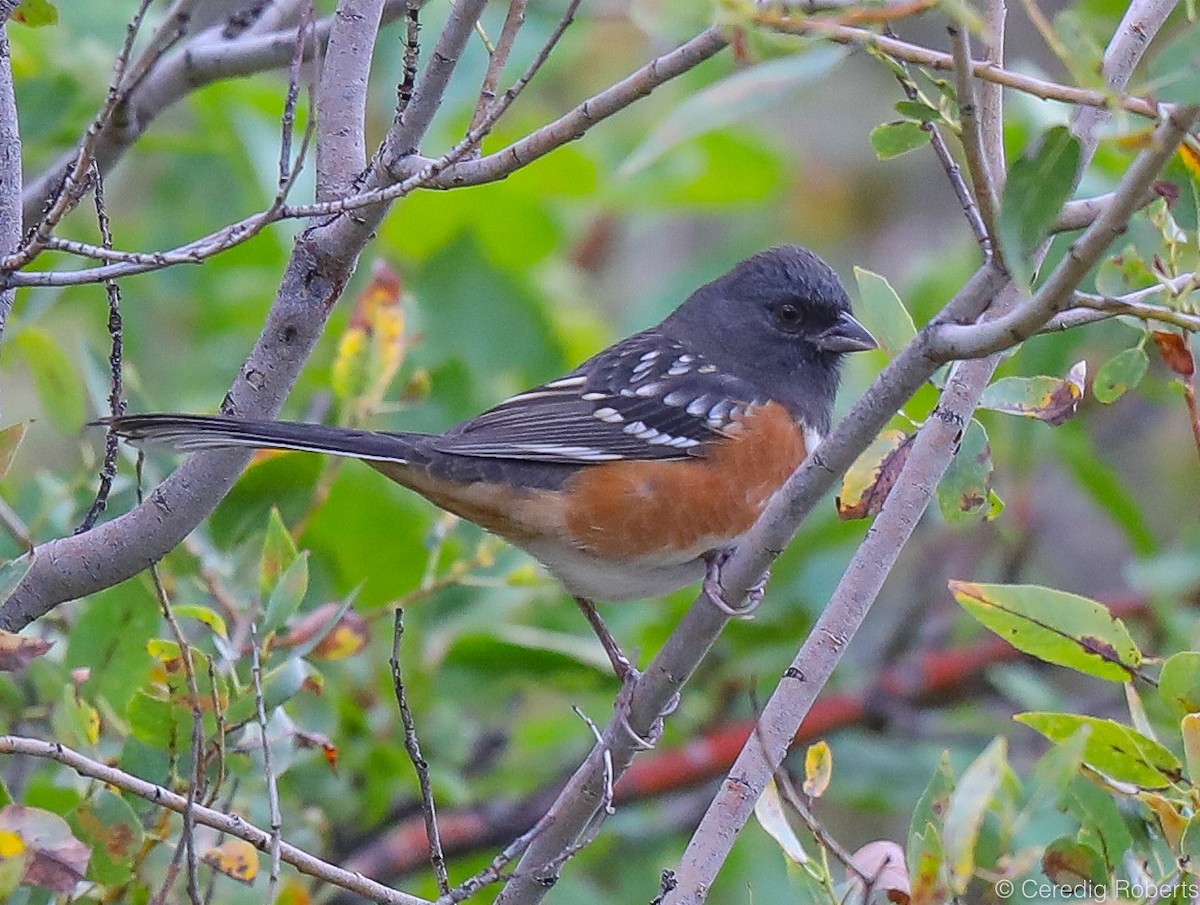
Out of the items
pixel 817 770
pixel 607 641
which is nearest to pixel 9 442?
pixel 817 770

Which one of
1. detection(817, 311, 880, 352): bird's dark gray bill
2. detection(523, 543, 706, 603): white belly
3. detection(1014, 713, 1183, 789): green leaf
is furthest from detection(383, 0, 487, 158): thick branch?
detection(817, 311, 880, 352): bird's dark gray bill

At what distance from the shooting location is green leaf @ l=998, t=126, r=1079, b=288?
1272 mm

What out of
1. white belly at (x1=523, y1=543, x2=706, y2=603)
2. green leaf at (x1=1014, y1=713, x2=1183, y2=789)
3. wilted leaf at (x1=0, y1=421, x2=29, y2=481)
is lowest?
green leaf at (x1=1014, y1=713, x2=1183, y2=789)

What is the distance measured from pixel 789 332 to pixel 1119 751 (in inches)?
64.3

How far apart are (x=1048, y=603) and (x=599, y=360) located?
5.30ft

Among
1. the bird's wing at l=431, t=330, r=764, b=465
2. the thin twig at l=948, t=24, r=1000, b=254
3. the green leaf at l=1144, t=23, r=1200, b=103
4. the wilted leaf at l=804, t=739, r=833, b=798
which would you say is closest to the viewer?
the green leaf at l=1144, t=23, r=1200, b=103

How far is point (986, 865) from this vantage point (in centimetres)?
155

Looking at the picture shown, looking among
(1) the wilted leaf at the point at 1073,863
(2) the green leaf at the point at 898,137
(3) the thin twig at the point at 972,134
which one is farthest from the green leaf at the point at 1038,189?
(1) the wilted leaf at the point at 1073,863

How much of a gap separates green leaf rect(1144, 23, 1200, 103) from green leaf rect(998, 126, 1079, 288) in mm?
107

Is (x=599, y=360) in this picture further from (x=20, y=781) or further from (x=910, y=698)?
(x=20, y=781)

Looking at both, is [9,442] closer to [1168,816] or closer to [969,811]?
[969,811]

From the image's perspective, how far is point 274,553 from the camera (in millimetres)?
2102

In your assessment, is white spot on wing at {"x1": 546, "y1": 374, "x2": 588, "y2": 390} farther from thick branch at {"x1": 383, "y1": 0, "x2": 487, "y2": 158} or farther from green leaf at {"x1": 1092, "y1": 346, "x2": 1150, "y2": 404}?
green leaf at {"x1": 1092, "y1": 346, "x2": 1150, "y2": 404}

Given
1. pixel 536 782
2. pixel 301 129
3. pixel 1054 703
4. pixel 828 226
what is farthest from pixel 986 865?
pixel 828 226
